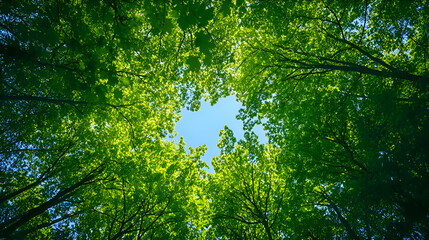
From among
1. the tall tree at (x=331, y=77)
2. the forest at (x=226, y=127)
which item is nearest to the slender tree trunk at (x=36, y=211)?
the forest at (x=226, y=127)

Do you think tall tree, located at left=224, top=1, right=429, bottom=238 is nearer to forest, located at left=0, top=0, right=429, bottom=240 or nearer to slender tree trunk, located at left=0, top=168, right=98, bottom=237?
forest, located at left=0, top=0, right=429, bottom=240

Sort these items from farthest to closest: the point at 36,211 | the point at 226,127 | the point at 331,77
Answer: the point at 226,127
the point at 331,77
the point at 36,211

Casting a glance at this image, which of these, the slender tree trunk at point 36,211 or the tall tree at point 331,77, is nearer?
the tall tree at point 331,77

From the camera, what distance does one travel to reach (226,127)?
1170 centimetres

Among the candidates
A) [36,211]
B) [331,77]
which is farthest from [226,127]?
[36,211]

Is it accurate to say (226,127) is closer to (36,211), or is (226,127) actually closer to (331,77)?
(331,77)

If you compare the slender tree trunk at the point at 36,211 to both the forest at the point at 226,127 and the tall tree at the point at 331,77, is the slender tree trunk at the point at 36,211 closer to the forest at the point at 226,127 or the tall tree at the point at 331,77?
the forest at the point at 226,127

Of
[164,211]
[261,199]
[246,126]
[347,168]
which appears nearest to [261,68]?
[246,126]

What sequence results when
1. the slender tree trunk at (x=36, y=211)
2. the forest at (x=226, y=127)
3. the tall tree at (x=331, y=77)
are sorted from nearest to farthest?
the forest at (x=226, y=127), the tall tree at (x=331, y=77), the slender tree trunk at (x=36, y=211)

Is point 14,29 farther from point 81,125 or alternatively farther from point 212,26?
point 81,125

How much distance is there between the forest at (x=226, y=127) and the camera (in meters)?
3.41

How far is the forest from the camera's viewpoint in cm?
341

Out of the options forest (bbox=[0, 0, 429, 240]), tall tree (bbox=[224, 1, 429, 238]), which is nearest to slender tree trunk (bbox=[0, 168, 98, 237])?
forest (bbox=[0, 0, 429, 240])

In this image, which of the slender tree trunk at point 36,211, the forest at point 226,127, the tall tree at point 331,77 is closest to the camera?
the forest at point 226,127
